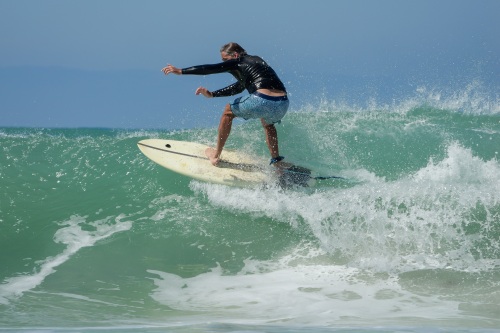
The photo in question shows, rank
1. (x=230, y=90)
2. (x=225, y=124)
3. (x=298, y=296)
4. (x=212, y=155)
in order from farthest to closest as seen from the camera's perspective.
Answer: (x=212, y=155) → (x=230, y=90) → (x=225, y=124) → (x=298, y=296)

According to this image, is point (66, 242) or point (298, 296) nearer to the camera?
point (298, 296)

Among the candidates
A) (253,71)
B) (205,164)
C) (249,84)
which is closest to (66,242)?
(205,164)

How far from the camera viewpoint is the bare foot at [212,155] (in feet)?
26.4

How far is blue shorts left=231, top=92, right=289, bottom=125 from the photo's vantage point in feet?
24.1

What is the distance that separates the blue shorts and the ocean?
95 centimetres

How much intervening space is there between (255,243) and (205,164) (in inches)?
63.1

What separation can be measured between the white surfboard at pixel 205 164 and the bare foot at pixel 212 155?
0.07 meters

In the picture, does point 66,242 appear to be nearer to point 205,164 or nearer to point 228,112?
point 205,164

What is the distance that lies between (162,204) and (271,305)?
11.3 ft

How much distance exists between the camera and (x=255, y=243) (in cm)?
705

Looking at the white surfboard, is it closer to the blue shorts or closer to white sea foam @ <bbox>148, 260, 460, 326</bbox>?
the blue shorts

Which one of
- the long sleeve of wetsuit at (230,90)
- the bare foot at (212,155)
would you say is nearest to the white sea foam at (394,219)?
the bare foot at (212,155)

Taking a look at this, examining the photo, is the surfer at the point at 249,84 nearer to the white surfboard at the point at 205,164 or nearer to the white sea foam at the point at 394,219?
the white surfboard at the point at 205,164

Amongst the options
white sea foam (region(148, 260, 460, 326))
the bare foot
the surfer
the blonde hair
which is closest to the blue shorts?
the surfer
